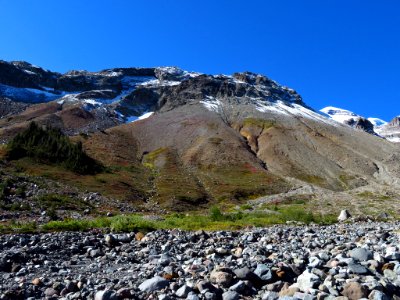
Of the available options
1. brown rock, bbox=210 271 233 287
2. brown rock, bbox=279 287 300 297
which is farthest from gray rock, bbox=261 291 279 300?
brown rock, bbox=210 271 233 287

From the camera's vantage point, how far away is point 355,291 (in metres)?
9.38

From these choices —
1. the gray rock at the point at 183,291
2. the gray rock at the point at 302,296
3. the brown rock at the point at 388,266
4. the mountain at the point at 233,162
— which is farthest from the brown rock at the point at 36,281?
the mountain at the point at 233,162

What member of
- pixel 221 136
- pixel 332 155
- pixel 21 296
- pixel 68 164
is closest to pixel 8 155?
pixel 68 164

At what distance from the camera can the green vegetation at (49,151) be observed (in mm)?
78500

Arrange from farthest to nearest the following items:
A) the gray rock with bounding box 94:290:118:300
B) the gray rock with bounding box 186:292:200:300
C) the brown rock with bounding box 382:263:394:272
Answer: the brown rock with bounding box 382:263:394:272
the gray rock with bounding box 94:290:118:300
the gray rock with bounding box 186:292:200:300

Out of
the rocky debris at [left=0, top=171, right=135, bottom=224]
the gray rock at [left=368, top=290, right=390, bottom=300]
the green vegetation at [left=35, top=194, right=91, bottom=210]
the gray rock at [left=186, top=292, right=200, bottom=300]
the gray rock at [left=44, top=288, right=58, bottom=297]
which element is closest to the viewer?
the gray rock at [left=368, top=290, right=390, bottom=300]

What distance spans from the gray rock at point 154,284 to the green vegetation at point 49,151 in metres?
70.2

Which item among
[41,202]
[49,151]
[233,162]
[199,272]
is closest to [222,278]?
[199,272]

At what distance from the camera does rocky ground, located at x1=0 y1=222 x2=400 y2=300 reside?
10.0 m

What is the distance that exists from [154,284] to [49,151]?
79.1 metres

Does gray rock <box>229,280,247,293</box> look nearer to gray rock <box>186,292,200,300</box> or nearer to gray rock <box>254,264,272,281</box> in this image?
gray rock <box>254,264,272,281</box>

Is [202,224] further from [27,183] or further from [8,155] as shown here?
[8,155]

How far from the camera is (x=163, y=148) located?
14325 centimetres

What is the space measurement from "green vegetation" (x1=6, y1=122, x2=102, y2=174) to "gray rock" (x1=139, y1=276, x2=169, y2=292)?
230ft
